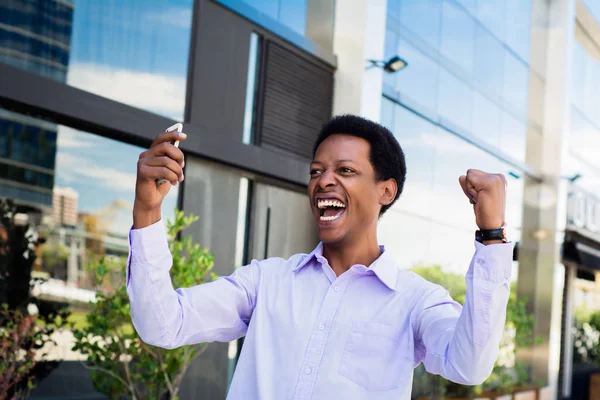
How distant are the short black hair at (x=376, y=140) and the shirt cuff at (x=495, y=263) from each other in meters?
0.56

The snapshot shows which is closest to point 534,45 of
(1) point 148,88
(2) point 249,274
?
(1) point 148,88

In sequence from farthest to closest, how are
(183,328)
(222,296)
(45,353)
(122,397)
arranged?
(122,397)
(45,353)
(222,296)
(183,328)

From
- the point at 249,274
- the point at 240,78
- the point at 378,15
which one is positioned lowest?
the point at 249,274

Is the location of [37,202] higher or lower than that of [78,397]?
higher

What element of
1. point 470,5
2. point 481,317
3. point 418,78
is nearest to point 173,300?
point 481,317

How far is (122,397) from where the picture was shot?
5.41m

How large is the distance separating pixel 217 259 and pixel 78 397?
5.06ft

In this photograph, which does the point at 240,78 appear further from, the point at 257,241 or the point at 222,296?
the point at 222,296

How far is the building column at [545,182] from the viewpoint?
44.6 ft

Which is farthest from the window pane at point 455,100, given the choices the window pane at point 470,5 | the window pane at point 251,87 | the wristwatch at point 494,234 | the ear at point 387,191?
the wristwatch at point 494,234

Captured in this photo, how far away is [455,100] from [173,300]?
9.30 m

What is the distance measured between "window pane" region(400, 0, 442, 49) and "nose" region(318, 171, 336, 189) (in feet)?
23.8

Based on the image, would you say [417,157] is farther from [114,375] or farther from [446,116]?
[114,375]

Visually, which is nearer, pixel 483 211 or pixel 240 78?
pixel 483 211
